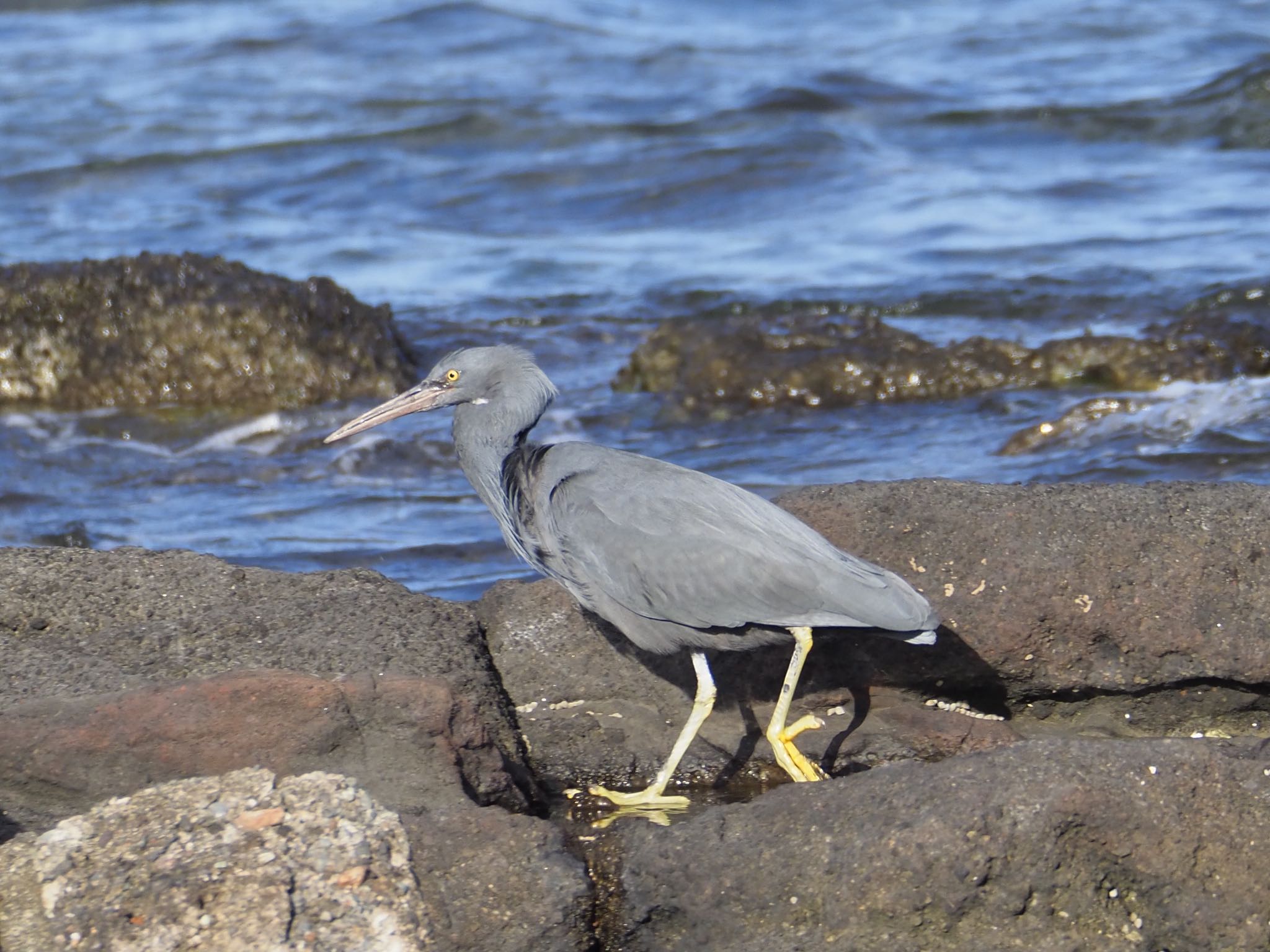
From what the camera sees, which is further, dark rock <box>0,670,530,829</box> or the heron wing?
the heron wing

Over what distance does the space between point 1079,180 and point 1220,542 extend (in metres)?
9.46

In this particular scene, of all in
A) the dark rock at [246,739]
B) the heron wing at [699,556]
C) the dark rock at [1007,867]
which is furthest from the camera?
the heron wing at [699,556]

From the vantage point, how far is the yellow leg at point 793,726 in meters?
3.73

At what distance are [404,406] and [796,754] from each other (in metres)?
1.60

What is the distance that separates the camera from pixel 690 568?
3.81 meters

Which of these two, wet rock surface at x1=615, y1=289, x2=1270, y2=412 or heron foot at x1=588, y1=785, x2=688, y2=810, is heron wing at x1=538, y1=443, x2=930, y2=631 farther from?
wet rock surface at x1=615, y1=289, x2=1270, y2=412

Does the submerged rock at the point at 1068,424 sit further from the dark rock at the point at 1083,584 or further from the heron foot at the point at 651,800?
the heron foot at the point at 651,800

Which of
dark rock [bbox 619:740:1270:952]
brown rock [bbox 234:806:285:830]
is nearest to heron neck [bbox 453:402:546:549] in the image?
brown rock [bbox 234:806:285:830]

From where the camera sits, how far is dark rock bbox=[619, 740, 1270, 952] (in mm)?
2922

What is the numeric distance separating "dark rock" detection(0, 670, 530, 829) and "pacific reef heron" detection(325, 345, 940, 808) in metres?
0.54

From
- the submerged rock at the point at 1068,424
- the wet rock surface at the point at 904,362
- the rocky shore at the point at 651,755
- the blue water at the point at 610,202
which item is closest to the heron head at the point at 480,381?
the rocky shore at the point at 651,755

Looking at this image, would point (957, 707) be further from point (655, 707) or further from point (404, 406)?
point (404, 406)

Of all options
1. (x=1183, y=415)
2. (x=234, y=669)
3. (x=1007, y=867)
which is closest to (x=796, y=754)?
(x=1007, y=867)

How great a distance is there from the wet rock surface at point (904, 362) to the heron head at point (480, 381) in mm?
4028
